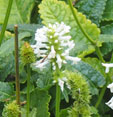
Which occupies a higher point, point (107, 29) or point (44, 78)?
point (107, 29)

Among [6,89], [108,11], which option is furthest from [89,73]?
[108,11]

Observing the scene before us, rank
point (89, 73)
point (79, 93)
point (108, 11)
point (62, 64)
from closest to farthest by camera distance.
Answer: point (79, 93), point (62, 64), point (89, 73), point (108, 11)

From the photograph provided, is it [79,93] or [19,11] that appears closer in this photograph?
[79,93]

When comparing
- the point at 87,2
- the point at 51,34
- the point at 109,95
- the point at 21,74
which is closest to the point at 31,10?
the point at 87,2

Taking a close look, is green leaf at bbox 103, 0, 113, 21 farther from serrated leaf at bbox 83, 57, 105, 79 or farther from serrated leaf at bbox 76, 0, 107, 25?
serrated leaf at bbox 83, 57, 105, 79

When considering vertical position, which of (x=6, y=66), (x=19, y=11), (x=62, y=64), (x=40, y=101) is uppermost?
(x=19, y=11)

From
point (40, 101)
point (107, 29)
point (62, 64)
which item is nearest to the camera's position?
point (62, 64)

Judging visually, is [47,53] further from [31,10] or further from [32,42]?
[31,10]

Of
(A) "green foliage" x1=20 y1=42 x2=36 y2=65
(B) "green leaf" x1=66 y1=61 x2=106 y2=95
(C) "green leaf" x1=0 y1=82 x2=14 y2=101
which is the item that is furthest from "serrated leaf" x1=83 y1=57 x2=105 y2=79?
(A) "green foliage" x1=20 y1=42 x2=36 y2=65

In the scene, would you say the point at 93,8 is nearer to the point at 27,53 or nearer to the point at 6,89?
the point at 6,89
